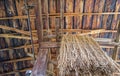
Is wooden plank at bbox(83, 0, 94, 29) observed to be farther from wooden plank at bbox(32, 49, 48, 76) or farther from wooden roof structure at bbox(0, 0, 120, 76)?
wooden plank at bbox(32, 49, 48, 76)

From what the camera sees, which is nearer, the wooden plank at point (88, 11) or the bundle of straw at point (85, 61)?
the bundle of straw at point (85, 61)

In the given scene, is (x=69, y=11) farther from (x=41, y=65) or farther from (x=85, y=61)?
(x=85, y=61)

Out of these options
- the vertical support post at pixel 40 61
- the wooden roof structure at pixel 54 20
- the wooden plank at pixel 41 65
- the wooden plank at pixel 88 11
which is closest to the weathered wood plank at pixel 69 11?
the wooden roof structure at pixel 54 20

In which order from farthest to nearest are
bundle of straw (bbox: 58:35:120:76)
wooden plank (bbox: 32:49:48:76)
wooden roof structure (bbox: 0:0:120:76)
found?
wooden roof structure (bbox: 0:0:120:76) → wooden plank (bbox: 32:49:48:76) → bundle of straw (bbox: 58:35:120:76)

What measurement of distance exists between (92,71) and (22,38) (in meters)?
4.68

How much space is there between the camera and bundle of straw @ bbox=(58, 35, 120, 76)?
2209mm

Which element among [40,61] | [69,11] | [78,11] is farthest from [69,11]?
[40,61]

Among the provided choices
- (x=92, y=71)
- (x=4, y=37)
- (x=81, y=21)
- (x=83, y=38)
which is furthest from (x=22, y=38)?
(x=92, y=71)

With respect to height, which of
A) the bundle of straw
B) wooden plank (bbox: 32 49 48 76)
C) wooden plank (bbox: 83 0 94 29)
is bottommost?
wooden plank (bbox: 32 49 48 76)

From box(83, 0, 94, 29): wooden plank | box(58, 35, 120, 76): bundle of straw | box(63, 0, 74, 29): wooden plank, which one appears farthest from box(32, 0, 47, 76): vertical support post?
box(83, 0, 94, 29): wooden plank

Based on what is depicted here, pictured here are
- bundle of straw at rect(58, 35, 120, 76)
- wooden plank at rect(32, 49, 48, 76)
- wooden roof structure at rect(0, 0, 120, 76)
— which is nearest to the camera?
bundle of straw at rect(58, 35, 120, 76)

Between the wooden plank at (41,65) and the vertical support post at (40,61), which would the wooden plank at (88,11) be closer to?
the vertical support post at (40,61)

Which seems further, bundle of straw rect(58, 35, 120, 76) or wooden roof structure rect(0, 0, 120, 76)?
wooden roof structure rect(0, 0, 120, 76)

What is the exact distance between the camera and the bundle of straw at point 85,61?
221 centimetres
